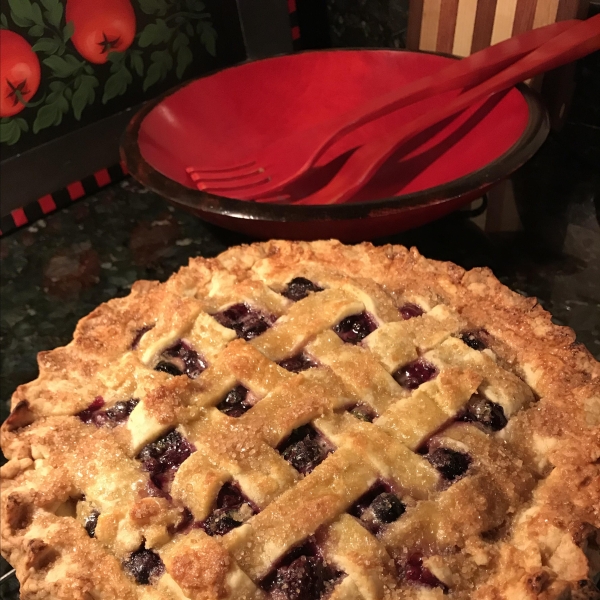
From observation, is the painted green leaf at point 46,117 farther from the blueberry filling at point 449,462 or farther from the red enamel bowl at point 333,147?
the blueberry filling at point 449,462

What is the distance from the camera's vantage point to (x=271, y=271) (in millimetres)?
995

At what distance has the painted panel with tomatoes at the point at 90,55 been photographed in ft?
4.12

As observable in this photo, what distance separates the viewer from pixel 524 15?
1312 mm

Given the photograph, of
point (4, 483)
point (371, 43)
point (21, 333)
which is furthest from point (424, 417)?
point (371, 43)

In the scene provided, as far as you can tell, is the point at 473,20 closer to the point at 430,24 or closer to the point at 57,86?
the point at 430,24

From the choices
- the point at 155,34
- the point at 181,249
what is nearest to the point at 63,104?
the point at 155,34

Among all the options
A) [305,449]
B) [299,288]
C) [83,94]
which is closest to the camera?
[305,449]

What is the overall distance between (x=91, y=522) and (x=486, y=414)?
49 cm

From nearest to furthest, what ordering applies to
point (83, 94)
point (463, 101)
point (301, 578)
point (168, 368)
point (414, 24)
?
point (301, 578), point (168, 368), point (463, 101), point (83, 94), point (414, 24)

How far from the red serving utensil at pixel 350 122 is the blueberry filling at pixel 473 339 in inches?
19.2

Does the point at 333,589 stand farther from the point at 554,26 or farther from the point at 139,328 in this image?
the point at 554,26

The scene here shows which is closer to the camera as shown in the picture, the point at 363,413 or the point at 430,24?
the point at 363,413

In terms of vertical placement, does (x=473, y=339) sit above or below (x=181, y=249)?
above

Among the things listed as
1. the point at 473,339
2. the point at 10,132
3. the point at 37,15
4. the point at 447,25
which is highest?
the point at 37,15
